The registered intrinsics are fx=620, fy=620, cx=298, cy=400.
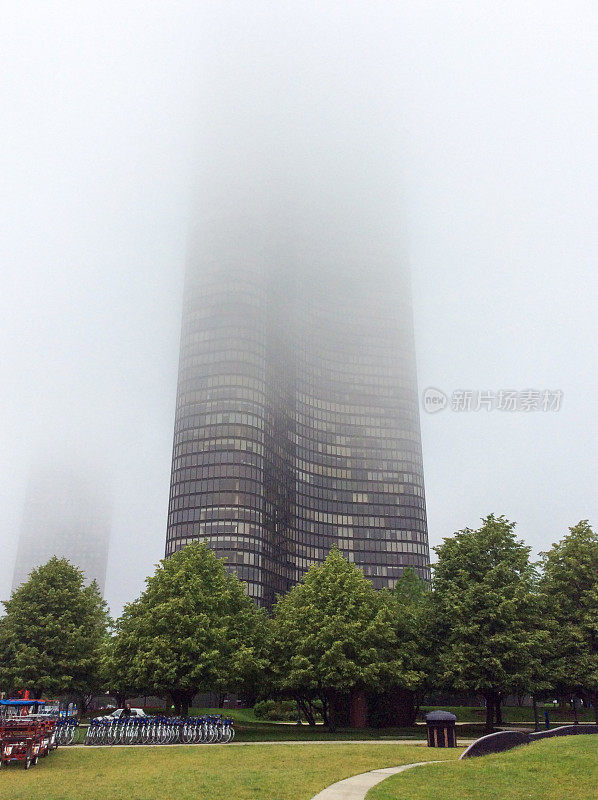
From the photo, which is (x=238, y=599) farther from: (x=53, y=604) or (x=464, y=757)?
(x=464, y=757)

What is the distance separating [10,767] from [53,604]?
124 ft

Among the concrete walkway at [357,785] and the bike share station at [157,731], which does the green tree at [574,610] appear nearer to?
the bike share station at [157,731]

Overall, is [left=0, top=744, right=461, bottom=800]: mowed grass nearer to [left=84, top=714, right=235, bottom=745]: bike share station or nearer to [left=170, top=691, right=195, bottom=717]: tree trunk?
[left=84, top=714, right=235, bottom=745]: bike share station

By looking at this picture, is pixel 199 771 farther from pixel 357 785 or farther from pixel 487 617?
pixel 487 617

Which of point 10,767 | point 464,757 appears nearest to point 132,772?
point 10,767

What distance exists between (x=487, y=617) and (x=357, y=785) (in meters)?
32.7

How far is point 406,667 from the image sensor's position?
170 feet

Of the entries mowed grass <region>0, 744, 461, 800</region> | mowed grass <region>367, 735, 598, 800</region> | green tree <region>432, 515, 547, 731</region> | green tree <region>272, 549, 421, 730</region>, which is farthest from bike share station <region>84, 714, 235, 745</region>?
mowed grass <region>367, 735, 598, 800</region>

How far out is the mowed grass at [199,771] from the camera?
61.1ft

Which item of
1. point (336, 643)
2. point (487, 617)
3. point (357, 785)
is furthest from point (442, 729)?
point (487, 617)

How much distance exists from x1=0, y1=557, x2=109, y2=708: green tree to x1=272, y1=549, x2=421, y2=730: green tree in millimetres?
17571

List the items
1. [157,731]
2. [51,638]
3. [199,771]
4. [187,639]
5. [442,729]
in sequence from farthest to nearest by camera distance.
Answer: [51,638], [187,639], [157,731], [442,729], [199,771]

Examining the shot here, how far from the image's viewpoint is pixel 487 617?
161ft

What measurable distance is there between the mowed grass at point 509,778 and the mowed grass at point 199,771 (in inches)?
109
